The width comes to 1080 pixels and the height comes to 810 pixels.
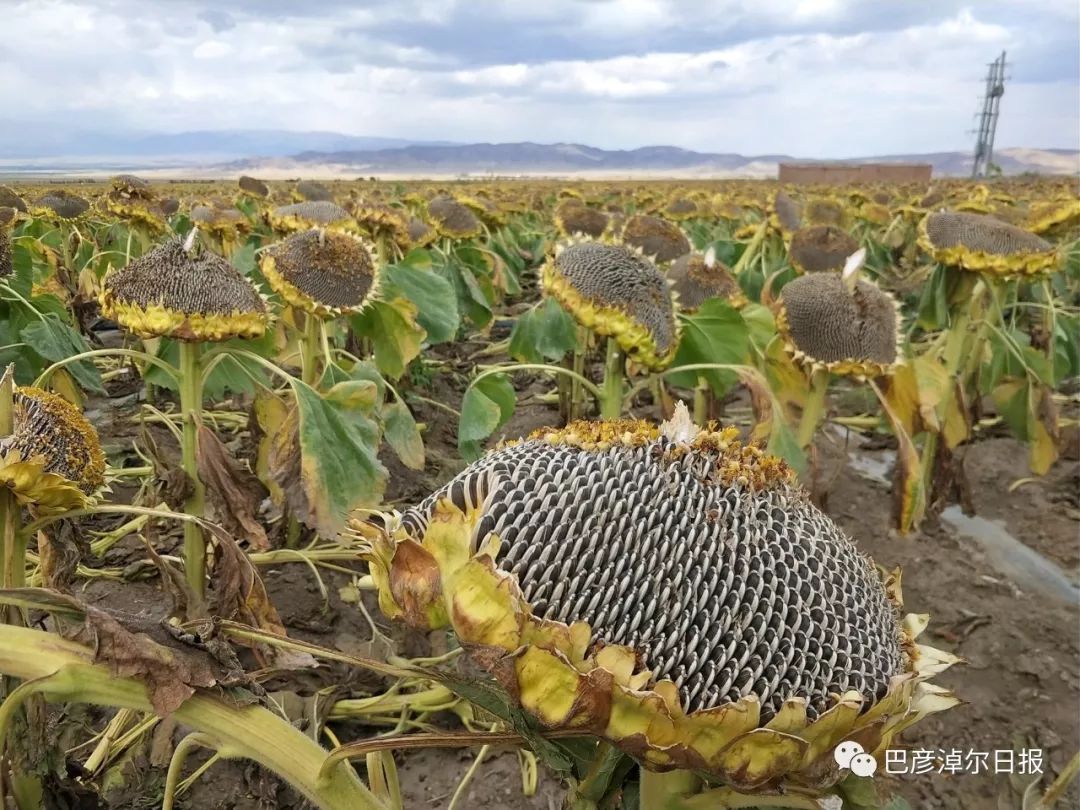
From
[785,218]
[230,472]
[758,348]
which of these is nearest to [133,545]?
[230,472]

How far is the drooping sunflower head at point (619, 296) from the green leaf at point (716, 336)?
31 centimetres

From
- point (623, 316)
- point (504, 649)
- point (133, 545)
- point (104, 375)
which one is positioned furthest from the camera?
point (104, 375)

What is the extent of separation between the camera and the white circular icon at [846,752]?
0.87m

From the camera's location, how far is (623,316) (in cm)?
258

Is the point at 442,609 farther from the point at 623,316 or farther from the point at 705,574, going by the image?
the point at 623,316

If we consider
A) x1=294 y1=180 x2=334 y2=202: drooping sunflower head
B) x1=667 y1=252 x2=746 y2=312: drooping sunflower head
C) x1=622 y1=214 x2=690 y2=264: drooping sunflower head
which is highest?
x1=294 y1=180 x2=334 y2=202: drooping sunflower head

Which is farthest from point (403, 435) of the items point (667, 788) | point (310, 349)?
point (667, 788)

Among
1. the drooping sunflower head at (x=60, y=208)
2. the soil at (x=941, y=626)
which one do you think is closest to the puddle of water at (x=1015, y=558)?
the soil at (x=941, y=626)

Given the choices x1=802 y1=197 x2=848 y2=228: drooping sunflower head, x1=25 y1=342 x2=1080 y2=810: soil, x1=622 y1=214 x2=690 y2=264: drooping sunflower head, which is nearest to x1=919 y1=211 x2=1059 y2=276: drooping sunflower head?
x1=25 y1=342 x2=1080 y2=810: soil

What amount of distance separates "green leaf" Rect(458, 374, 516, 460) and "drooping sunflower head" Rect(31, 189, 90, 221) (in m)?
4.96

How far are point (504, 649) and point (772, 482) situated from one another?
0.40 meters

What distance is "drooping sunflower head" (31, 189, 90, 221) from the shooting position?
6316 mm

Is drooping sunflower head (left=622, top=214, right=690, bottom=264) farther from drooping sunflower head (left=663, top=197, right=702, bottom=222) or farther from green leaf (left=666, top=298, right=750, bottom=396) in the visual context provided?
drooping sunflower head (left=663, top=197, right=702, bottom=222)

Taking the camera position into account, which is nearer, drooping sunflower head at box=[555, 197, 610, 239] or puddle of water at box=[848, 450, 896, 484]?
puddle of water at box=[848, 450, 896, 484]
